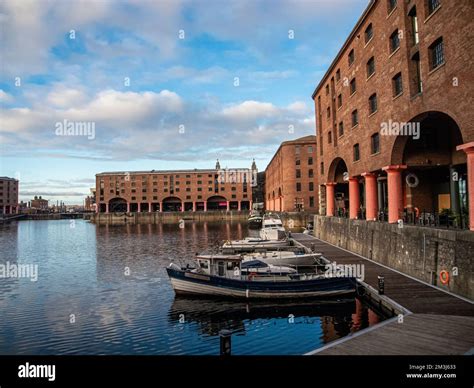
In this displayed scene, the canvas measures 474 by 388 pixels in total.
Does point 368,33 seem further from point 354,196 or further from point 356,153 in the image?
point 354,196

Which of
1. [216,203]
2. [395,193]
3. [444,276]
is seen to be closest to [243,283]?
[444,276]

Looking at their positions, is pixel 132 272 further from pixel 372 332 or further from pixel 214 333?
pixel 372 332

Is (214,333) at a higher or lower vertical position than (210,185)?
lower

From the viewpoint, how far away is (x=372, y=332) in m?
14.8

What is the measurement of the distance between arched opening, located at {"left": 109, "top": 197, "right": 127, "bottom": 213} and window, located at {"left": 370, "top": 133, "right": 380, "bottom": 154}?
145 metres

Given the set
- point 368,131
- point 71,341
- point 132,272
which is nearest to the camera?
point 71,341

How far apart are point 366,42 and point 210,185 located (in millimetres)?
128225

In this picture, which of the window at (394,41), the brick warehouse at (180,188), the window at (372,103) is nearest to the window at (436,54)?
the window at (394,41)

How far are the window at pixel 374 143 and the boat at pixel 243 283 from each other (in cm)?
1340

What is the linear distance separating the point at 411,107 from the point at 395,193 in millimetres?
6749

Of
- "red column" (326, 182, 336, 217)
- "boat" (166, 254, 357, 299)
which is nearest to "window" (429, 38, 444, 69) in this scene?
"boat" (166, 254, 357, 299)

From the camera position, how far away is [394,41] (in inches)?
1139
